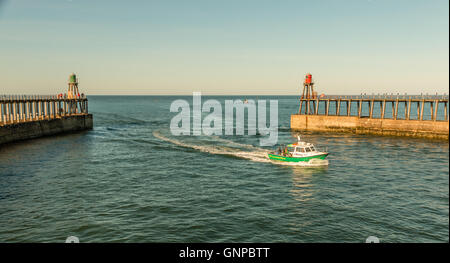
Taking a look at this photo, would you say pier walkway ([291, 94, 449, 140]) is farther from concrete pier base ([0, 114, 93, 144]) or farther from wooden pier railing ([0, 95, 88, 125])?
wooden pier railing ([0, 95, 88, 125])

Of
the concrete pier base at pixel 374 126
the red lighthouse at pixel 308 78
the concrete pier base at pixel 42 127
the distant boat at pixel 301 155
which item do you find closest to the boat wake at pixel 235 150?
the distant boat at pixel 301 155

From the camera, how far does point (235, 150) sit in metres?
57.4

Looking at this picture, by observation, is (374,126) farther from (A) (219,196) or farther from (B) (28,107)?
(B) (28,107)

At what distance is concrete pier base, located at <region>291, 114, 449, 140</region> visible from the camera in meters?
65.1

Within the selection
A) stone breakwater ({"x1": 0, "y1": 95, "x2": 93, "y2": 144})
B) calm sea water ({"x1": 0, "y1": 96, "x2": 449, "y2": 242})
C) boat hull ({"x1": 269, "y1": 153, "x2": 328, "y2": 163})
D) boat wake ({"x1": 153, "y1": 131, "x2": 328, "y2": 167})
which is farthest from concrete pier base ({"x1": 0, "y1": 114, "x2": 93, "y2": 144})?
boat hull ({"x1": 269, "y1": 153, "x2": 328, "y2": 163})

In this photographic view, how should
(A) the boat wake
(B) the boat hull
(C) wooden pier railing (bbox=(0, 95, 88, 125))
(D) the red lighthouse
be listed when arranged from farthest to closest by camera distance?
1. (D) the red lighthouse
2. (C) wooden pier railing (bbox=(0, 95, 88, 125))
3. (A) the boat wake
4. (B) the boat hull

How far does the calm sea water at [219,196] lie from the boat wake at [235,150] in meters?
0.65

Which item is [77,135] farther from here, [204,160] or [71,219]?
[71,219]

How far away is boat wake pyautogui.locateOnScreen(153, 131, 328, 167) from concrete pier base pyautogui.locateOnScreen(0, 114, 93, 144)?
25478 mm

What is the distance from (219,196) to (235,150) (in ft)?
86.8

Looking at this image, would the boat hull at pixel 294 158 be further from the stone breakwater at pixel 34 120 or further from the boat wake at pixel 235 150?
the stone breakwater at pixel 34 120

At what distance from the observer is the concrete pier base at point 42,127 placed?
5828cm

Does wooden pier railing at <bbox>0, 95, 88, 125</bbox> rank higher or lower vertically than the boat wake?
higher
